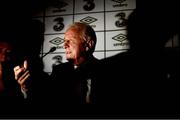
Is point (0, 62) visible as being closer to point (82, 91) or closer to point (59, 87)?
point (59, 87)

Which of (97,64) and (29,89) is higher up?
(97,64)

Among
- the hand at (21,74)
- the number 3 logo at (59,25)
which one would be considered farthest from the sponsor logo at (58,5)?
the hand at (21,74)

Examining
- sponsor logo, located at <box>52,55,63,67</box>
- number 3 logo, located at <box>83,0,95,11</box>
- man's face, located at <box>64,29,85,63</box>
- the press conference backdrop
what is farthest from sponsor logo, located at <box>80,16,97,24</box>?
man's face, located at <box>64,29,85,63</box>

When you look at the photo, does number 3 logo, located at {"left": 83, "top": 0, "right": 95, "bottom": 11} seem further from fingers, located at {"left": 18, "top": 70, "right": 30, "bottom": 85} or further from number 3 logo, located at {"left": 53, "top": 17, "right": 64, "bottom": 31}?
fingers, located at {"left": 18, "top": 70, "right": 30, "bottom": 85}

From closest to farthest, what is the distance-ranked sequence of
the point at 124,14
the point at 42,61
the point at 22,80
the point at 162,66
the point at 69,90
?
the point at 22,80 → the point at 69,90 → the point at 162,66 → the point at 124,14 → the point at 42,61

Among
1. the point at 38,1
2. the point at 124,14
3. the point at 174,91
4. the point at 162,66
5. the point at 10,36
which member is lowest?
the point at 174,91

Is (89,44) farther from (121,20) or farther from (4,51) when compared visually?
(4,51)

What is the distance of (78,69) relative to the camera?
8.00 ft

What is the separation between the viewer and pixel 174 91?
2.46 m

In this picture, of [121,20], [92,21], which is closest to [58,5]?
[92,21]

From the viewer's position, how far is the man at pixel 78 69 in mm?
2334

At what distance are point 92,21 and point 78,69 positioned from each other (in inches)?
30.3

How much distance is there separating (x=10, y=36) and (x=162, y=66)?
72.9 inches

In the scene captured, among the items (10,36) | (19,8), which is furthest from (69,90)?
(19,8)
